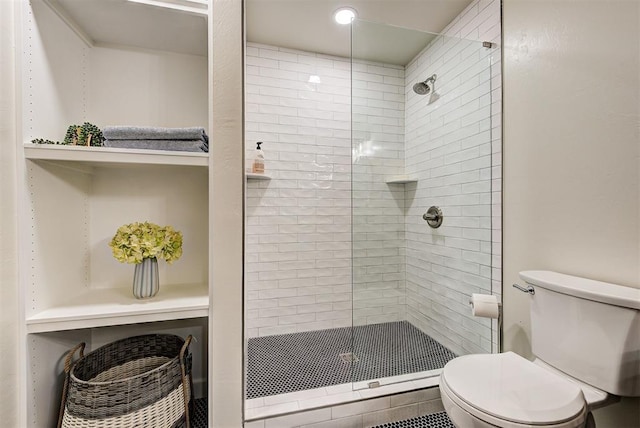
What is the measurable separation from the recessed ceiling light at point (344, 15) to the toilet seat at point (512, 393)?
2101 mm

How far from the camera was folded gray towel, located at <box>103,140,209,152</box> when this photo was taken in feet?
3.66

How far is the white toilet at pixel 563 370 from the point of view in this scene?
93 centimetres

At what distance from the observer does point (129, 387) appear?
41.3 inches

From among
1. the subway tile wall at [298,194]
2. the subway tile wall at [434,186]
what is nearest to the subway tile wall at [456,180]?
the subway tile wall at [434,186]

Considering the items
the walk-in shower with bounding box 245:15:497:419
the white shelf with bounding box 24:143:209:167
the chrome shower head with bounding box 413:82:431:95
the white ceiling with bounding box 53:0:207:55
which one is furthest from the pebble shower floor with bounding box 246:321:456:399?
the white ceiling with bounding box 53:0:207:55

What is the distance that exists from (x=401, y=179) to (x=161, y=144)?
137 centimetres

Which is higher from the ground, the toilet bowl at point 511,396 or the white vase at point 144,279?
the white vase at point 144,279

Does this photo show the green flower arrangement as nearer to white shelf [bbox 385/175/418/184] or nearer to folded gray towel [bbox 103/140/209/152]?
folded gray towel [bbox 103/140/209/152]

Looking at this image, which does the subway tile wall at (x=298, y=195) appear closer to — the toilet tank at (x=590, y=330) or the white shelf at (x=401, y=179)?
the white shelf at (x=401, y=179)

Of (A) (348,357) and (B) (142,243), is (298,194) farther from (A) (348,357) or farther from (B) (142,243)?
(B) (142,243)

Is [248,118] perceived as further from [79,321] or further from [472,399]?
[472,399]

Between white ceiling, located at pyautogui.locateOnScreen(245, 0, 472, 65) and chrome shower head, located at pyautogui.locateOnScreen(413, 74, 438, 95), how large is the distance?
0.56ft

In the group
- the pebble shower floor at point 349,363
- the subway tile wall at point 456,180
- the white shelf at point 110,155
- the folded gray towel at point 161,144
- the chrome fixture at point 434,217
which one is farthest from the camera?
the chrome fixture at point 434,217

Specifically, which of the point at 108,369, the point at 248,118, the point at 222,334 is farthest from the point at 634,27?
the point at 108,369
